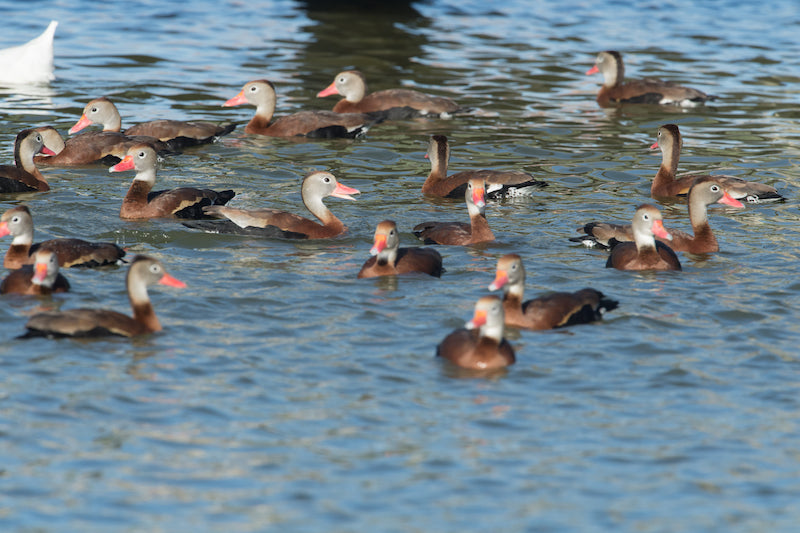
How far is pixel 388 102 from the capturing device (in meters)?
19.6

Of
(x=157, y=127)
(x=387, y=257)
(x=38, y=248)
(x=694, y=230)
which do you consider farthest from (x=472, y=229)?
(x=157, y=127)

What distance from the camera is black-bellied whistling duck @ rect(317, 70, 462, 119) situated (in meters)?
19.6

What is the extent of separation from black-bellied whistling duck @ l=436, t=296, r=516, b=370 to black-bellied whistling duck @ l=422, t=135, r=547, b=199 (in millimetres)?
5910

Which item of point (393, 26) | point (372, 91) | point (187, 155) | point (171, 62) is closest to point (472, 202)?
point (187, 155)

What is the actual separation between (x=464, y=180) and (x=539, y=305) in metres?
5.19

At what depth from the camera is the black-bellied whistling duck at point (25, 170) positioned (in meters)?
14.4

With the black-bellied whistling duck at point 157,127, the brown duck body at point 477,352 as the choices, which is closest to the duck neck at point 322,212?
the black-bellied whistling duck at point 157,127

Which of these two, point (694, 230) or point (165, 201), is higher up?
point (165, 201)

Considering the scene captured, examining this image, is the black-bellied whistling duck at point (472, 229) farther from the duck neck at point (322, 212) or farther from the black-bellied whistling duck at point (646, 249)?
the black-bellied whistling duck at point (646, 249)

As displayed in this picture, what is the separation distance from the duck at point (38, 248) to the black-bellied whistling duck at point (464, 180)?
16.8 feet

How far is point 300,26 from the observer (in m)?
28.5

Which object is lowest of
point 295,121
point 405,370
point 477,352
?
point 405,370

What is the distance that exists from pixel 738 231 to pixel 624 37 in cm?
1574

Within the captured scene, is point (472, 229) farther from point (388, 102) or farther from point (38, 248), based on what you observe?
point (388, 102)
